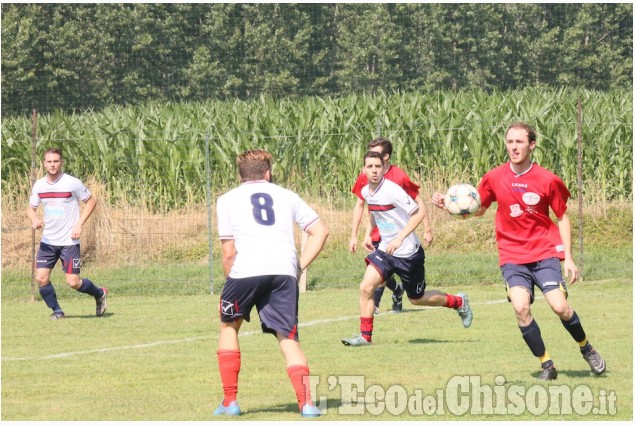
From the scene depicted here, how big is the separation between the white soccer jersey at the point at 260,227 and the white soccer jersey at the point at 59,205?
281 inches

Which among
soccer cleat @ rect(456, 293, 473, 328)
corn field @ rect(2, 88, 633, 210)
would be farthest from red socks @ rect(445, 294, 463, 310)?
corn field @ rect(2, 88, 633, 210)

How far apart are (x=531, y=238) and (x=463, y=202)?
2.70 ft

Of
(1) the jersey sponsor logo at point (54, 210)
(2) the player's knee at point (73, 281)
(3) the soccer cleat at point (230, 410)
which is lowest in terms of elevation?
(3) the soccer cleat at point (230, 410)

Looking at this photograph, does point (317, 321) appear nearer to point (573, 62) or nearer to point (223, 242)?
point (223, 242)

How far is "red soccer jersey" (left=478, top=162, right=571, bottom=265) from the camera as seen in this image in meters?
9.70

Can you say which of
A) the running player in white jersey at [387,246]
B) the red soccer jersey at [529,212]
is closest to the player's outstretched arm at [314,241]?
the red soccer jersey at [529,212]

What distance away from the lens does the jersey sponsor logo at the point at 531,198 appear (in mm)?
9703

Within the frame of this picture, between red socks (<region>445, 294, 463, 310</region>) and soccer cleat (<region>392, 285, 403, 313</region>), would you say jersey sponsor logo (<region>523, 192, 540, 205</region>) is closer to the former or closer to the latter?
red socks (<region>445, 294, 463, 310</region>)

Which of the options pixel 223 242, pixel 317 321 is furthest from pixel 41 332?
pixel 223 242

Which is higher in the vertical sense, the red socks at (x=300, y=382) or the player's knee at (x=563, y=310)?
the player's knee at (x=563, y=310)

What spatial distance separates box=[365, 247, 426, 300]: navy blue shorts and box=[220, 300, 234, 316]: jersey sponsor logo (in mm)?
4165

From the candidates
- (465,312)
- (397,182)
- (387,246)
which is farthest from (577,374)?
(397,182)

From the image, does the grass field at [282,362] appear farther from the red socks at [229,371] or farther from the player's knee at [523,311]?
the player's knee at [523,311]

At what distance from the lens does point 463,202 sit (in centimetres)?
1041
